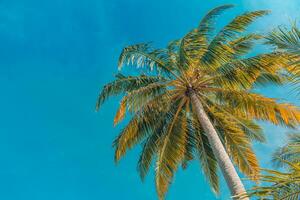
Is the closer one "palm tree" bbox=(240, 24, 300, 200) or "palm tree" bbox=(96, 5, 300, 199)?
"palm tree" bbox=(240, 24, 300, 200)

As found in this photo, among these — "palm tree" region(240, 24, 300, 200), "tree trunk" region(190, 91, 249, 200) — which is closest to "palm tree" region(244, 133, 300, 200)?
"palm tree" region(240, 24, 300, 200)

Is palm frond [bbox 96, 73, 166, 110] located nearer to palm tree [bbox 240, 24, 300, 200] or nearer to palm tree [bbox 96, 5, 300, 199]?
palm tree [bbox 96, 5, 300, 199]

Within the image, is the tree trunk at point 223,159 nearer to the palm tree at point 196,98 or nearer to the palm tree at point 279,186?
the palm tree at point 196,98

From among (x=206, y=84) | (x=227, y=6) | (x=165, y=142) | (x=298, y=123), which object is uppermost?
(x=227, y=6)

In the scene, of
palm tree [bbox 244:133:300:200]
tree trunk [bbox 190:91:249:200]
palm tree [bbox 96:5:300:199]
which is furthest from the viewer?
palm tree [bbox 96:5:300:199]

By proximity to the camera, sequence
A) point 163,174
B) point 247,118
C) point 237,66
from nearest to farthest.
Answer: point 237,66 → point 163,174 → point 247,118

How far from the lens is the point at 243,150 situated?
1462cm

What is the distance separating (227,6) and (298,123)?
467 centimetres

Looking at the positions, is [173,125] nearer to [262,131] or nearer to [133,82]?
[133,82]

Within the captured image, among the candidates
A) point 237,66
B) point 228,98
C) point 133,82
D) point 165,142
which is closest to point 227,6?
point 237,66

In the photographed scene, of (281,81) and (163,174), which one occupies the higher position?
(281,81)

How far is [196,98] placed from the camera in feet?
44.7

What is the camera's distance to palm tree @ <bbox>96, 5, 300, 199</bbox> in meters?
13.2

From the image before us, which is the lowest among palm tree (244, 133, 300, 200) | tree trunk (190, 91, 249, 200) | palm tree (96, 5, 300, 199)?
palm tree (244, 133, 300, 200)
